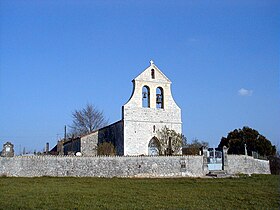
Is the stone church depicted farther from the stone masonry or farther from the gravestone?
the gravestone

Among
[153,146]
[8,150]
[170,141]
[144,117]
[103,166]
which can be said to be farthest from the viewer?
[153,146]

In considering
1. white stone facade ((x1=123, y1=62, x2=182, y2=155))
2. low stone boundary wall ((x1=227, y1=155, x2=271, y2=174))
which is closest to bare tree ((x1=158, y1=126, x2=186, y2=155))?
white stone facade ((x1=123, y1=62, x2=182, y2=155))

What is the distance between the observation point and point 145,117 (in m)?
32.1

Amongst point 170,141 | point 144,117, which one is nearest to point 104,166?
point 170,141

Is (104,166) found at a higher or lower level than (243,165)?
higher

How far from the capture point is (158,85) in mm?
32781

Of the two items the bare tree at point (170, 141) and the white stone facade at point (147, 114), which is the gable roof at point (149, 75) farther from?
the bare tree at point (170, 141)

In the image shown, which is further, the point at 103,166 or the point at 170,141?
the point at 170,141

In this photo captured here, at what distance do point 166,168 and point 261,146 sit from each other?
19885mm

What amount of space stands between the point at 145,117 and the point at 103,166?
9239 mm

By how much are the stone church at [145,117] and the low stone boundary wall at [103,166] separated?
21.5ft

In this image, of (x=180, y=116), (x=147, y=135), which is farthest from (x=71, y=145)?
(x=180, y=116)

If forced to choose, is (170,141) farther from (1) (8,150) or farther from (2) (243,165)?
(1) (8,150)

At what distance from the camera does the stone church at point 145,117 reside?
31.6 m
